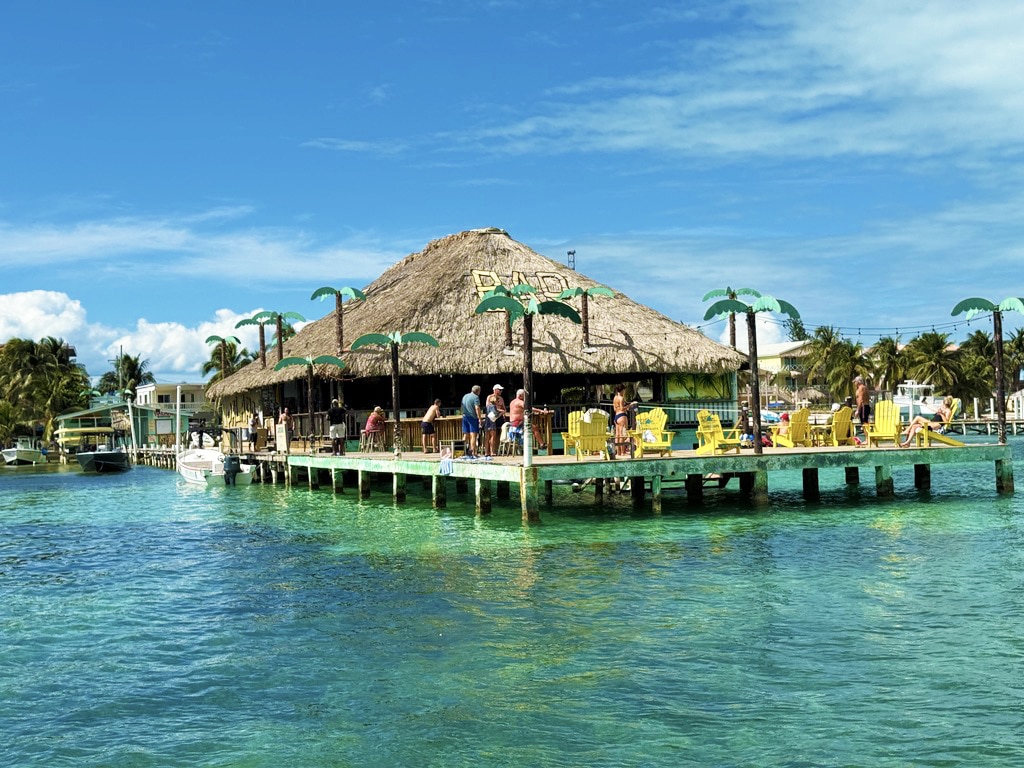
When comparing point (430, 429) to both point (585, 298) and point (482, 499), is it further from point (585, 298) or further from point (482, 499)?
point (585, 298)

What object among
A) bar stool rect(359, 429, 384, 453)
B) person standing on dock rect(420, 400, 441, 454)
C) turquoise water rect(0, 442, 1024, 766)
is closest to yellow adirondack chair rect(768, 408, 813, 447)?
turquoise water rect(0, 442, 1024, 766)

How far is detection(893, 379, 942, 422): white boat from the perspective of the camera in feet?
210

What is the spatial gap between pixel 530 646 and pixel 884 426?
1631 centimetres

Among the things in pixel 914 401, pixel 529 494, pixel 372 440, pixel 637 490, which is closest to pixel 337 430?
pixel 372 440

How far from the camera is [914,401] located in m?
66.8

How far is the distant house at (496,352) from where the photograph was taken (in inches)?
1348

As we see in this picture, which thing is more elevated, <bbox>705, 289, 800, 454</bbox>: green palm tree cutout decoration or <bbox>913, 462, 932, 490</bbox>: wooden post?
<bbox>705, 289, 800, 454</bbox>: green palm tree cutout decoration

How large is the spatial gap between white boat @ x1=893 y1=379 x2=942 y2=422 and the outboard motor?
39.4 m

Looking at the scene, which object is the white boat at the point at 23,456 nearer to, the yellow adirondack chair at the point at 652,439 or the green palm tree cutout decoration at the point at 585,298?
the green palm tree cutout decoration at the point at 585,298

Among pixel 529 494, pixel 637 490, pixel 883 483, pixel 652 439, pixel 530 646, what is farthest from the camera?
pixel 883 483

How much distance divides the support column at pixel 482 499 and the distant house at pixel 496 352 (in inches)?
393

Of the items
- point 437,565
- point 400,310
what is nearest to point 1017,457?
point 400,310

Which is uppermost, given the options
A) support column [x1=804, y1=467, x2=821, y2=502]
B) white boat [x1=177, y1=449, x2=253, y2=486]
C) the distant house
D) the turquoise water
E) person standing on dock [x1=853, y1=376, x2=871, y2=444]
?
the distant house

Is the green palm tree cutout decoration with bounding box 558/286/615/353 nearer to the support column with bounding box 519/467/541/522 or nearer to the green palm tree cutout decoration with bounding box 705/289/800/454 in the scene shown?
the green palm tree cutout decoration with bounding box 705/289/800/454
